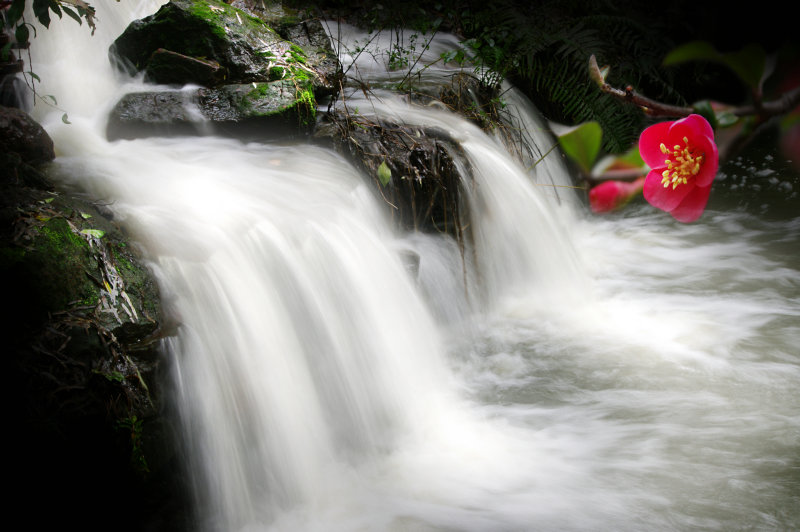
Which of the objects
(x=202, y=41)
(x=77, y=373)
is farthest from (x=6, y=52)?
(x=77, y=373)

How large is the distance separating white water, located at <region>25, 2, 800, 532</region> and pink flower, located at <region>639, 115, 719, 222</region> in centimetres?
208

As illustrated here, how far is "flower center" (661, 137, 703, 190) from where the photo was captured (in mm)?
306

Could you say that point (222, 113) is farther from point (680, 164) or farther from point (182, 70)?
point (680, 164)

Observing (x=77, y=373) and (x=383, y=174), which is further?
(x=383, y=174)

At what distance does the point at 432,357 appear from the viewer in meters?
3.21

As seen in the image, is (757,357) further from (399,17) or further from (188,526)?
(399,17)

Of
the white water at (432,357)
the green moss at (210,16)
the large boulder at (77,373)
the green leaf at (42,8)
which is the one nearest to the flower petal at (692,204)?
the large boulder at (77,373)

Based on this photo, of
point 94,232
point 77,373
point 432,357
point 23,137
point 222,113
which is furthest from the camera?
point 222,113

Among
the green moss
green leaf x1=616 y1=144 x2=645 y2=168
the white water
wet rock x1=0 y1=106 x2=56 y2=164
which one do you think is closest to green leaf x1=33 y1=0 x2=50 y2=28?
wet rock x1=0 y1=106 x2=56 y2=164

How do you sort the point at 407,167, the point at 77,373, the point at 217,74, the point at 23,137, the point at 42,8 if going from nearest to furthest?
the point at 77,373, the point at 42,8, the point at 23,137, the point at 407,167, the point at 217,74

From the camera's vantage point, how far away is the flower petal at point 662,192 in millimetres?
317

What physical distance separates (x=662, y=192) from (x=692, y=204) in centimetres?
2

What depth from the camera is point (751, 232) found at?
4.48m

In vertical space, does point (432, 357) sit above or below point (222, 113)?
below
